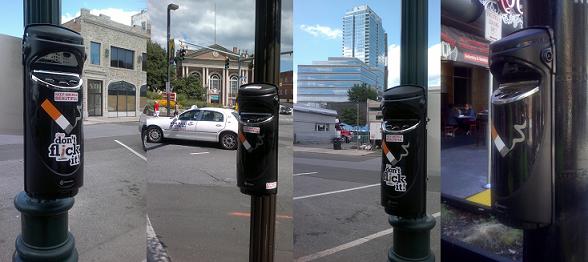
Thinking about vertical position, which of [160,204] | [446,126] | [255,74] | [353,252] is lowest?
[353,252]

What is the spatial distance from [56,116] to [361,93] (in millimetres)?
1699

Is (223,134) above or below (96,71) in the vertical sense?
below

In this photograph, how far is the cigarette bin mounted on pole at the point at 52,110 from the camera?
1819 millimetres

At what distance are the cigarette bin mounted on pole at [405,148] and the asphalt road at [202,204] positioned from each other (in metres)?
0.94

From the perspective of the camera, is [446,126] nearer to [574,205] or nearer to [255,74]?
[574,205]

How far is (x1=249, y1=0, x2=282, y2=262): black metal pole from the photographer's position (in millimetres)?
1938

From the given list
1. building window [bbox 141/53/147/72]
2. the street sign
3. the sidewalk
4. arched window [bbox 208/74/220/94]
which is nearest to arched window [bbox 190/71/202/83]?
arched window [bbox 208/74/220/94]

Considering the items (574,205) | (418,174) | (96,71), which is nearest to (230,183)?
(96,71)

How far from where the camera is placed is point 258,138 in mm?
Result: 2051

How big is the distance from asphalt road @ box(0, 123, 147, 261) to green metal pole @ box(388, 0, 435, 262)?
157 centimetres

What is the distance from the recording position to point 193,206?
356 cm

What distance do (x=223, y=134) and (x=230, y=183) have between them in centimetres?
52

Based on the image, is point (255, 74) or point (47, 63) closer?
point (47, 63)

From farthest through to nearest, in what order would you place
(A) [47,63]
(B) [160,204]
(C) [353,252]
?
(B) [160,204] → (C) [353,252] → (A) [47,63]
